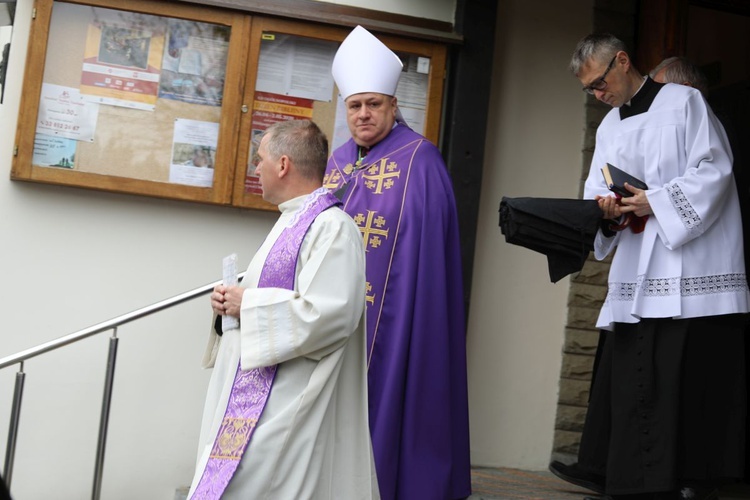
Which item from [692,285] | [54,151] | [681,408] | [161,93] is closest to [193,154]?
[161,93]

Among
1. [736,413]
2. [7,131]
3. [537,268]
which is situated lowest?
[736,413]

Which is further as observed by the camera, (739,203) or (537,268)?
(537,268)

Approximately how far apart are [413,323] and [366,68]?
3.53 feet

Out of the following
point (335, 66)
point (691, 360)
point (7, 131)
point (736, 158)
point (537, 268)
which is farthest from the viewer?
point (537, 268)

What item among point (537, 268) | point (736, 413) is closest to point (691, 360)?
point (736, 413)

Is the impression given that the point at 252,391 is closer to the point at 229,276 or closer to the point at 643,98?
the point at 229,276

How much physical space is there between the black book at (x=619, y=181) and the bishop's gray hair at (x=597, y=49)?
399 millimetres

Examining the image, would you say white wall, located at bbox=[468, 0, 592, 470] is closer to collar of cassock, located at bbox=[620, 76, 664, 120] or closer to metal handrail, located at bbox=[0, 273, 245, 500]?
collar of cassock, located at bbox=[620, 76, 664, 120]

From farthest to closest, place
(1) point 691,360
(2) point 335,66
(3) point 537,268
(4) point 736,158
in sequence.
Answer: (3) point 537,268, (2) point 335,66, (4) point 736,158, (1) point 691,360

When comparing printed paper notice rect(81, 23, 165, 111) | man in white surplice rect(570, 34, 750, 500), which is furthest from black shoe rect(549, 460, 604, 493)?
printed paper notice rect(81, 23, 165, 111)

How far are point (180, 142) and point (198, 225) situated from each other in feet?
1.31

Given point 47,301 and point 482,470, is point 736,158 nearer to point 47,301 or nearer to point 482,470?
point 482,470

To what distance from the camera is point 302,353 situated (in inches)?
121

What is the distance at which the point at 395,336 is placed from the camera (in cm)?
420
